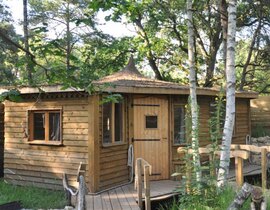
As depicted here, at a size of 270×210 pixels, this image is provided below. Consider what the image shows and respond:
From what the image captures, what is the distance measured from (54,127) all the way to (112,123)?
1383mm

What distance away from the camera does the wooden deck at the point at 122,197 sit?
636 centimetres

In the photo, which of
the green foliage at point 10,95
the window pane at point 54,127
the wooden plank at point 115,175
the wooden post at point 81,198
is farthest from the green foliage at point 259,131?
the green foliage at point 10,95

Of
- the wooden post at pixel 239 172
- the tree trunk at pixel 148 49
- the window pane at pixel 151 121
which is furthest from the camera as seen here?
the tree trunk at pixel 148 49

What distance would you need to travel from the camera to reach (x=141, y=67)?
1959cm

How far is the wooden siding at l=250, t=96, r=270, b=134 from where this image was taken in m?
14.9

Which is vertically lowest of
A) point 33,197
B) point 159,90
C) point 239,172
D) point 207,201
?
point 33,197

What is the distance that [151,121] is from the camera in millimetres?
8820

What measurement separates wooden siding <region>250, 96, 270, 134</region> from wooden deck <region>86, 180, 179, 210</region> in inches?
309

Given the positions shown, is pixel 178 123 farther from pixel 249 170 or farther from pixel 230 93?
pixel 230 93

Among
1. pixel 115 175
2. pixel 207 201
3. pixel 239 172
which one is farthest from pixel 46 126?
pixel 207 201

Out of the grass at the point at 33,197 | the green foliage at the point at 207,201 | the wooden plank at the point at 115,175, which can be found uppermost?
the green foliage at the point at 207,201

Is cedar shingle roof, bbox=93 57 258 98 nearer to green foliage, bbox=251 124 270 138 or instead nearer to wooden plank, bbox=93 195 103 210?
wooden plank, bbox=93 195 103 210

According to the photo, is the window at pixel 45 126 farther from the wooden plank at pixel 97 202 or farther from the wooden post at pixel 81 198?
the wooden post at pixel 81 198

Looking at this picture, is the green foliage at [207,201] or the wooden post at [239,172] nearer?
the green foliage at [207,201]
